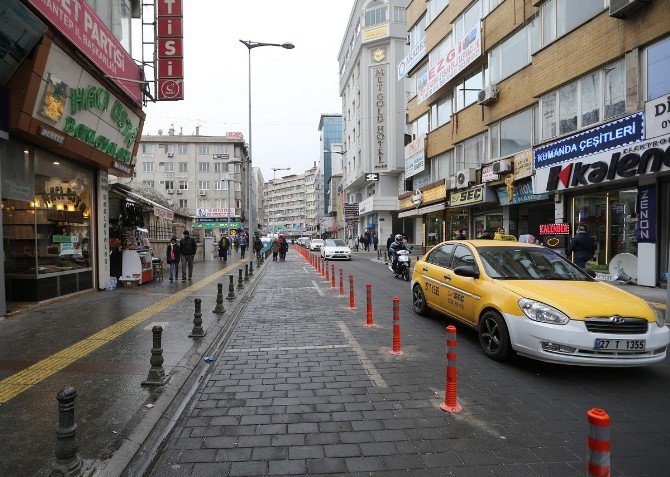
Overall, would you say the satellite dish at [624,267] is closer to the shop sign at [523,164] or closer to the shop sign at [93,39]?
the shop sign at [523,164]

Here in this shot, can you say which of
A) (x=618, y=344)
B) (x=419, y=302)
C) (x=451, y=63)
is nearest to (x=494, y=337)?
(x=618, y=344)

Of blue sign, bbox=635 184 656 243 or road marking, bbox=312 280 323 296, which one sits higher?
blue sign, bbox=635 184 656 243

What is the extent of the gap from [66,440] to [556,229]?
16107mm

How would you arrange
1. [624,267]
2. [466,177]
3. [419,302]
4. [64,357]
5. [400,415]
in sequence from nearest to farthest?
[400,415] → [64,357] → [419,302] → [624,267] → [466,177]

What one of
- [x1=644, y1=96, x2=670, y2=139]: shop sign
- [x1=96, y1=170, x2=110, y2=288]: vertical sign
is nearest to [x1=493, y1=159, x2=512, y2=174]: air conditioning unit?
[x1=644, y1=96, x2=670, y2=139]: shop sign

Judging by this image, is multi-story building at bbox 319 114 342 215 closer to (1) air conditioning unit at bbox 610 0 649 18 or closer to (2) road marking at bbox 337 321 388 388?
(1) air conditioning unit at bbox 610 0 649 18

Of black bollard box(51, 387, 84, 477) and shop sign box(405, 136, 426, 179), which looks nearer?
black bollard box(51, 387, 84, 477)

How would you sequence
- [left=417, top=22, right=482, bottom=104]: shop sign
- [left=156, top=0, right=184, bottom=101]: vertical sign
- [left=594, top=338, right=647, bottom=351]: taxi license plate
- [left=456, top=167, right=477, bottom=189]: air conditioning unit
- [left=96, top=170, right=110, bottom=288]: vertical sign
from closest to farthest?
[left=594, top=338, right=647, bottom=351]: taxi license plate → [left=96, top=170, right=110, bottom=288]: vertical sign → [left=156, top=0, right=184, bottom=101]: vertical sign → [left=417, top=22, right=482, bottom=104]: shop sign → [left=456, top=167, right=477, bottom=189]: air conditioning unit

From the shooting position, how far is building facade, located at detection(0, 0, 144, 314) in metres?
8.20

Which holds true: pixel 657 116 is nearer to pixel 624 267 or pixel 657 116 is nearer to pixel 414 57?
pixel 624 267

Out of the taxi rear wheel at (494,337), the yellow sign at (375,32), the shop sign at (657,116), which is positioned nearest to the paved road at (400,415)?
the taxi rear wheel at (494,337)

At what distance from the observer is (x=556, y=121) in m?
15.9

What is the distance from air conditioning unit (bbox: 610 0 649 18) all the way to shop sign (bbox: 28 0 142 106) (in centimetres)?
1426

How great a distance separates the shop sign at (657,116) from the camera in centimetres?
1077
